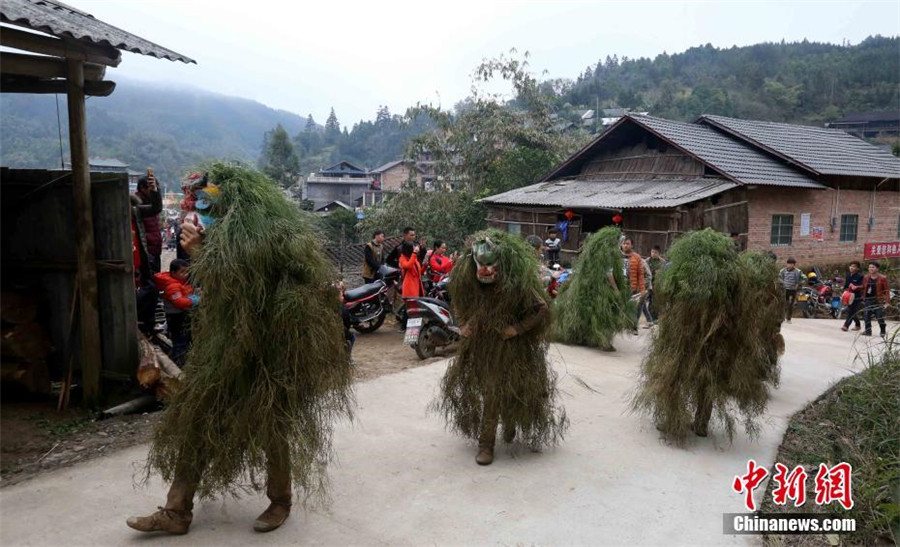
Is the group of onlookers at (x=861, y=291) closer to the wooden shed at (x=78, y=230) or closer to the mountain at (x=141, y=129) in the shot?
the wooden shed at (x=78, y=230)

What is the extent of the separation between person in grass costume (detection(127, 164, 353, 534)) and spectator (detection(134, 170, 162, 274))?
2.93m

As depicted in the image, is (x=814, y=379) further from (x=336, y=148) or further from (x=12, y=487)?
(x=336, y=148)

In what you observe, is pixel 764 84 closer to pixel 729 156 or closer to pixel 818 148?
pixel 818 148

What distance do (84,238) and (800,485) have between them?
5620 mm

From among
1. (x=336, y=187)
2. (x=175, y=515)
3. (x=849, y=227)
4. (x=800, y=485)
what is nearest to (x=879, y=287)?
(x=800, y=485)

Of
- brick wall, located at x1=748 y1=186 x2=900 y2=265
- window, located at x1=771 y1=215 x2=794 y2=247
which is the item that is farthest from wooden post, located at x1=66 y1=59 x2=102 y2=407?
window, located at x1=771 y1=215 x2=794 y2=247

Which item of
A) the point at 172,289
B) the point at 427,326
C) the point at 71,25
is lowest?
the point at 427,326

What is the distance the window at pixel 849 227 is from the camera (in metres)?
19.0

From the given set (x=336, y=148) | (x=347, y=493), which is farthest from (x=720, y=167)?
(x=336, y=148)

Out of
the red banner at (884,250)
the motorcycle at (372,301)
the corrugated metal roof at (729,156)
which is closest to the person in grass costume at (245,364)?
the motorcycle at (372,301)

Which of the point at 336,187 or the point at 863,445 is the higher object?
the point at 336,187

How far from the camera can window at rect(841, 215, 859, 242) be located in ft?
62.2

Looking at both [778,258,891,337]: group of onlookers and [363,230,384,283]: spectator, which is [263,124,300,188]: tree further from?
[778,258,891,337]: group of onlookers

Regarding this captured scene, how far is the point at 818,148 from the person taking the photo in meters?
19.5
